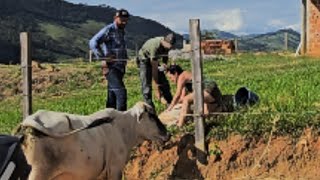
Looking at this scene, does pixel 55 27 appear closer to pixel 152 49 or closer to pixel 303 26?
pixel 303 26

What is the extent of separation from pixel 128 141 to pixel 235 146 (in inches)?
72.3

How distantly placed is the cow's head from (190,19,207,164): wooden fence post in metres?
0.63

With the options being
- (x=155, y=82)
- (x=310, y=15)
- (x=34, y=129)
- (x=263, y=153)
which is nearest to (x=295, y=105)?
(x=263, y=153)

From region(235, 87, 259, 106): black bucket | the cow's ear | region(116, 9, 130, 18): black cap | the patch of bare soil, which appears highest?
region(116, 9, 130, 18): black cap

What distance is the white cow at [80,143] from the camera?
9.07 m

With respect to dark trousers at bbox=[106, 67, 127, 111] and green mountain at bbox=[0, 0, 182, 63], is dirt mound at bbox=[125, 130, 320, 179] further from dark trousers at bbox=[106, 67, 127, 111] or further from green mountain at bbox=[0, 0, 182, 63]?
green mountain at bbox=[0, 0, 182, 63]

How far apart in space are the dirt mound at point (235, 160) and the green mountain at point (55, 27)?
199ft

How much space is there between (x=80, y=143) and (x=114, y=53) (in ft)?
11.2

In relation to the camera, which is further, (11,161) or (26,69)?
(26,69)

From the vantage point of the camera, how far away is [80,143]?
9.56m

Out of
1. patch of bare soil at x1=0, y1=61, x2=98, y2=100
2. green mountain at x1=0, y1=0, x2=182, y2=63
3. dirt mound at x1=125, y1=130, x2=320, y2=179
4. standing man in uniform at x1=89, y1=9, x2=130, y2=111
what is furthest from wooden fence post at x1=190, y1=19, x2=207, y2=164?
green mountain at x1=0, y1=0, x2=182, y2=63

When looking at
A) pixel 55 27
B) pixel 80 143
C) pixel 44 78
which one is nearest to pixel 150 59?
pixel 80 143

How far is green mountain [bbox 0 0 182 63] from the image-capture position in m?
83.1

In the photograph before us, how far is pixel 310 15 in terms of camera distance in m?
31.7
